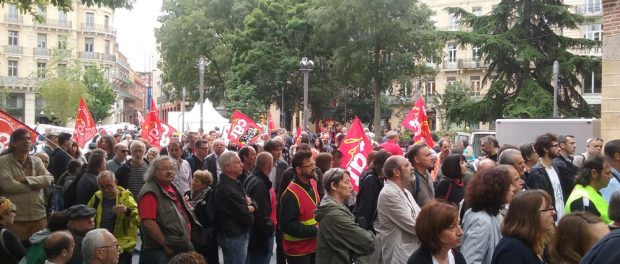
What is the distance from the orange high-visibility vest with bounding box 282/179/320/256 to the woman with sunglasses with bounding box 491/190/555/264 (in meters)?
3.03

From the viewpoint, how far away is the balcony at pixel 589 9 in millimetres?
53688

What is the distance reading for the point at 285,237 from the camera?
7.22 meters

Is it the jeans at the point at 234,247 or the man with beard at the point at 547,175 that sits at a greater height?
the man with beard at the point at 547,175

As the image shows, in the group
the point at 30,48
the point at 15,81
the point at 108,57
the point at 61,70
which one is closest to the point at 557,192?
the point at 61,70

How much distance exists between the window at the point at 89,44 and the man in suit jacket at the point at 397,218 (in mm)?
79557

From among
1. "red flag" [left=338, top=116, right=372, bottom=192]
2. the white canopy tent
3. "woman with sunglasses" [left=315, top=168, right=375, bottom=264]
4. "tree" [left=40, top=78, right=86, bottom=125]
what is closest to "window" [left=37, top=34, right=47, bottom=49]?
"tree" [left=40, top=78, right=86, bottom=125]

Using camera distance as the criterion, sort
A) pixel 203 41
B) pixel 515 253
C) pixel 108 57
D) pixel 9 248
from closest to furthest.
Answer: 1. pixel 515 253
2. pixel 9 248
3. pixel 203 41
4. pixel 108 57

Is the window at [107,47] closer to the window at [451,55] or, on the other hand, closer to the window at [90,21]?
the window at [90,21]

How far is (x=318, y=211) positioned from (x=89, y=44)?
262 feet

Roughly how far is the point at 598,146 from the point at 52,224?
8.27 metres

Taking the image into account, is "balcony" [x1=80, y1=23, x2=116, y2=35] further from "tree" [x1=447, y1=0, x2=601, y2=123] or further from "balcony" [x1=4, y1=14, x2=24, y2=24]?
"tree" [x1=447, y1=0, x2=601, y2=123]

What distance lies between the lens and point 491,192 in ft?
16.7

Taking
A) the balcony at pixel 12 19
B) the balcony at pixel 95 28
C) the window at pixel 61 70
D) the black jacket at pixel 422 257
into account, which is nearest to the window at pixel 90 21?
the balcony at pixel 95 28

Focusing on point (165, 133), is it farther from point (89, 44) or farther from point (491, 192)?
point (89, 44)
